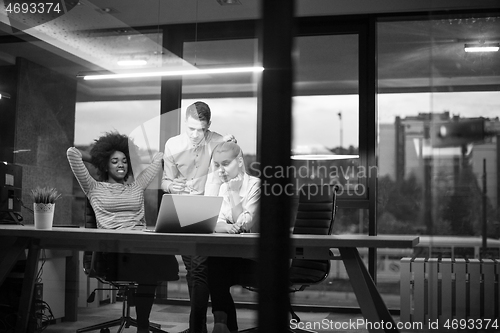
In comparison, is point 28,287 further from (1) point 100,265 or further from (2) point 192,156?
(2) point 192,156

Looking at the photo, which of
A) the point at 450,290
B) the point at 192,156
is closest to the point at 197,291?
the point at 192,156

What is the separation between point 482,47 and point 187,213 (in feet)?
7.22

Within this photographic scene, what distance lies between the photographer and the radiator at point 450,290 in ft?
10.4

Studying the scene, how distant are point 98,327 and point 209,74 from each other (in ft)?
6.73

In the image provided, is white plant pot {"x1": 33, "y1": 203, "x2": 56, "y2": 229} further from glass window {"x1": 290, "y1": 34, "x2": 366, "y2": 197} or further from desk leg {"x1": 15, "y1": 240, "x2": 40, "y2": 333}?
glass window {"x1": 290, "y1": 34, "x2": 366, "y2": 197}

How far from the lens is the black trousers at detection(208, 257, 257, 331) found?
101 inches

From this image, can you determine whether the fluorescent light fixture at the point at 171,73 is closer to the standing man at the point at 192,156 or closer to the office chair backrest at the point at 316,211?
the standing man at the point at 192,156

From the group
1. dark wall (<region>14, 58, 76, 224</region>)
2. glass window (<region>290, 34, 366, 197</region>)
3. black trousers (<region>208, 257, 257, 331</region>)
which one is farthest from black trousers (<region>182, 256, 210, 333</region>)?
dark wall (<region>14, 58, 76, 224</region>)

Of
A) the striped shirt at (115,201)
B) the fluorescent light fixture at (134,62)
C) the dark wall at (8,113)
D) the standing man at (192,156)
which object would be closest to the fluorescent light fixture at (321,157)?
the standing man at (192,156)

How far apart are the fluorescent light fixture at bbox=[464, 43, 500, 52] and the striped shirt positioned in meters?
2.18

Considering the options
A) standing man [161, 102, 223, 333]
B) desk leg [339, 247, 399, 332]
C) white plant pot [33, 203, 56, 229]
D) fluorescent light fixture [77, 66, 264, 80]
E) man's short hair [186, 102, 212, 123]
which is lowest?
desk leg [339, 247, 399, 332]

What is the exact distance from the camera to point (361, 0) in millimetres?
4324

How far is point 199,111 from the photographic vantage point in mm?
4066

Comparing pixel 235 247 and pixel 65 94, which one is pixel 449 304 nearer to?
pixel 235 247
